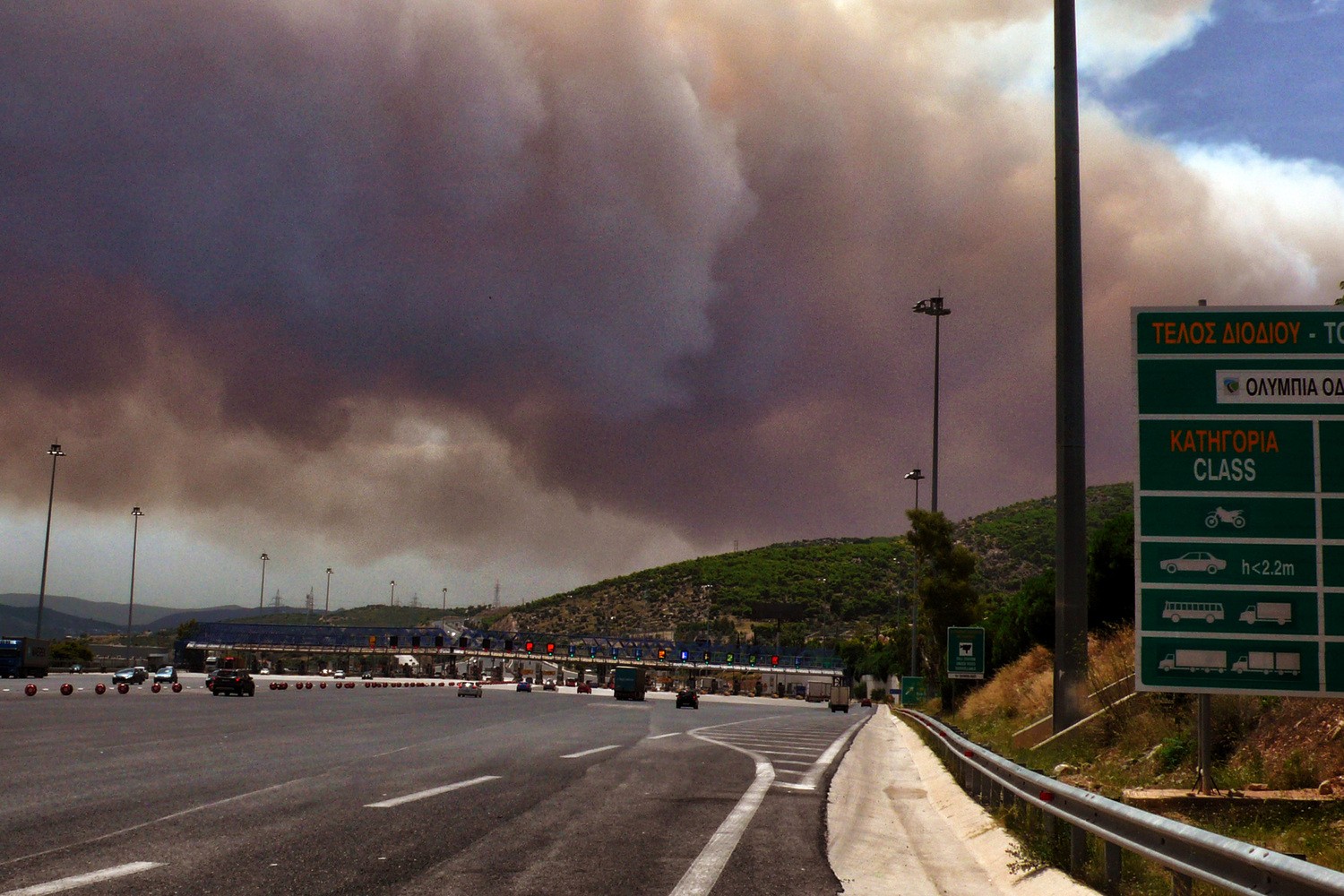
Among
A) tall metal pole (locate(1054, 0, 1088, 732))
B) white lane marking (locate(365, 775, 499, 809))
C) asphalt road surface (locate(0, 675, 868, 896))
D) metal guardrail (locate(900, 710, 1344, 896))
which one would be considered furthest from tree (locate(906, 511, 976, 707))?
metal guardrail (locate(900, 710, 1344, 896))

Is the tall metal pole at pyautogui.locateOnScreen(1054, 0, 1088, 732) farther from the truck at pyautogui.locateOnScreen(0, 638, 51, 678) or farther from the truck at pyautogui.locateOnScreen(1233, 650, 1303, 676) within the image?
the truck at pyautogui.locateOnScreen(0, 638, 51, 678)

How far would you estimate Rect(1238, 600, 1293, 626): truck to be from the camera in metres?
11.3

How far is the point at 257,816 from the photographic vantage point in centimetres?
1121

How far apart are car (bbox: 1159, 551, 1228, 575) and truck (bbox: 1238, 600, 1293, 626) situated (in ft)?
1.54

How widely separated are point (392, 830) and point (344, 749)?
10.5 m

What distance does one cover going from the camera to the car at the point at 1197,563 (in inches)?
453

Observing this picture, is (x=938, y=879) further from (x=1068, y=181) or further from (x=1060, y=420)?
(x=1068, y=181)

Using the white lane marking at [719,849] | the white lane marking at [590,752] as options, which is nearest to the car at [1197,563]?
the white lane marking at [719,849]

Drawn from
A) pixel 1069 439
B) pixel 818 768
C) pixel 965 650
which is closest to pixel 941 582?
pixel 965 650

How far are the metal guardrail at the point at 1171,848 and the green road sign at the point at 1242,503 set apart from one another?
7.53ft

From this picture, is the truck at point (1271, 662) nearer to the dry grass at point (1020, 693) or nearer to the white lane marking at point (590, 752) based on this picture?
the white lane marking at point (590, 752)

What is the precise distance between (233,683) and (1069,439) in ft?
167

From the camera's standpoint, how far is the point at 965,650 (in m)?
38.8

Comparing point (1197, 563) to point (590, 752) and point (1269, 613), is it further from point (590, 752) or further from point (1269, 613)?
point (590, 752)
